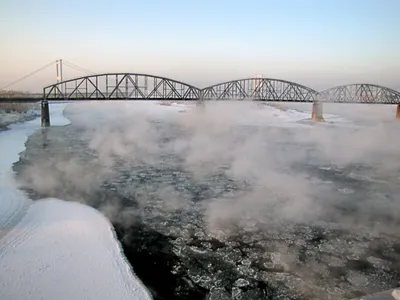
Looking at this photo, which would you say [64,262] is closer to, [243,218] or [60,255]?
[60,255]

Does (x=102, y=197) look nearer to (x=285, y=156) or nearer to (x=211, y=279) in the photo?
(x=211, y=279)

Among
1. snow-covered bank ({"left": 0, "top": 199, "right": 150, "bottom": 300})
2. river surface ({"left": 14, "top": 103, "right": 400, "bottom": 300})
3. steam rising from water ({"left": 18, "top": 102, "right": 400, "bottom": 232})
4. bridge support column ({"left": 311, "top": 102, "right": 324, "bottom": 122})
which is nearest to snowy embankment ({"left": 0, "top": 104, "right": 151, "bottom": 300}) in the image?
snow-covered bank ({"left": 0, "top": 199, "right": 150, "bottom": 300})

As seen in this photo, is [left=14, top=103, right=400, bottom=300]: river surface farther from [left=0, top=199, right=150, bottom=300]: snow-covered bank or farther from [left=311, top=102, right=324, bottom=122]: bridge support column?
[left=311, top=102, right=324, bottom=122]: bridge support column

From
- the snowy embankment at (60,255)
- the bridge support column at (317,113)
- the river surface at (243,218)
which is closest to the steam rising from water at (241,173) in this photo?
the river surface at (243,218)

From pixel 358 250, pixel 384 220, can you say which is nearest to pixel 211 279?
pixel 358 250

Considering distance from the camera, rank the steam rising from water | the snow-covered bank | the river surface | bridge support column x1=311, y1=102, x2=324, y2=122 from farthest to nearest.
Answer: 1. bridge support column x1=311, y1=102, x2=324, y2=122
2. the steam rising from water
3. the river surface
4. the snow-covered bank

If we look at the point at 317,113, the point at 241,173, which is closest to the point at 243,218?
the point at 241,173
